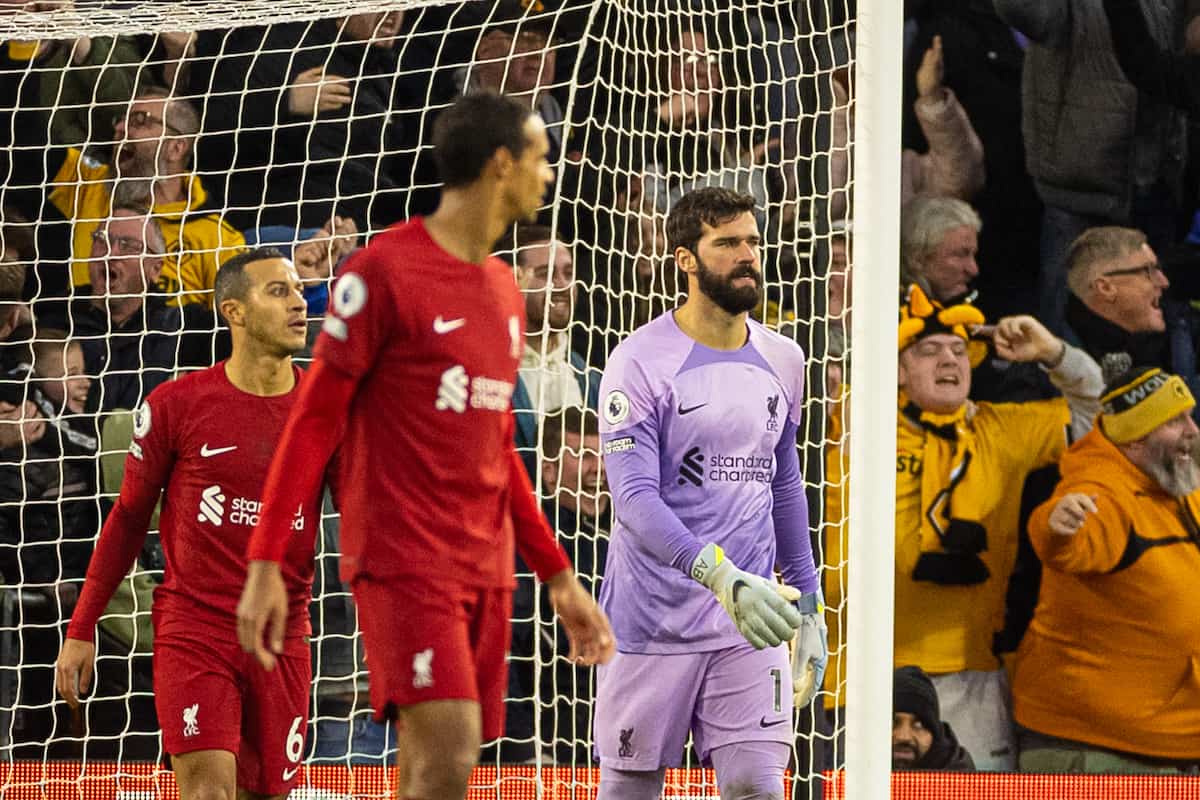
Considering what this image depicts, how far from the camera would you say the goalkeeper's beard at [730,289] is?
3.95 meters

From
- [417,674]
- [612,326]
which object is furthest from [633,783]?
[612,326]

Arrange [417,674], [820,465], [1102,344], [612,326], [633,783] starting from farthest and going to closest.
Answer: [1102,344], [612,326], [820,465], [633,783], [417,674]

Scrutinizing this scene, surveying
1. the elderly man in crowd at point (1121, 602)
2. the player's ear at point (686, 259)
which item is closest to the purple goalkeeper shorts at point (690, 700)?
the player's ear at point (686, 259)

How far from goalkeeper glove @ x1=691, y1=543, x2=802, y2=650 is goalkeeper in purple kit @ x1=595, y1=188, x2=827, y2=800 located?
202 mm

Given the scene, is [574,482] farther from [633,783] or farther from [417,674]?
[417,674]

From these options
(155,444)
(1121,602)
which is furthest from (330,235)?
(1121,602)

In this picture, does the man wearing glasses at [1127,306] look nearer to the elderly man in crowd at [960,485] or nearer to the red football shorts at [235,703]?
the elderly man in crowd at [960,485]

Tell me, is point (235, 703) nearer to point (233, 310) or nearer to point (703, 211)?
point (233, 310)

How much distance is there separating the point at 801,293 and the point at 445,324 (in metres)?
4.04

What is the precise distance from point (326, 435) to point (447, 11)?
484 centimetres

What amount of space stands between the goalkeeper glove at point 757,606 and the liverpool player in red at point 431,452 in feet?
2.95

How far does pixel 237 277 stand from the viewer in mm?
4020

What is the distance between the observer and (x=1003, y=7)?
6984 millimetres

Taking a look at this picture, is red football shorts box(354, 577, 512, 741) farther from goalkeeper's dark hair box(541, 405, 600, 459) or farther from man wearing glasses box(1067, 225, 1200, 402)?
man wearing glasses box(1067, 225, 1200, 402)
